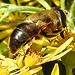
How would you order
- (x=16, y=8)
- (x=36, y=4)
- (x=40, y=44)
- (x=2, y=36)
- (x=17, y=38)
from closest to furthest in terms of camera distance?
(x=17, y=38) < (x=40, y=44) < (x=16, y=8) < (x=2, y=36) < (x=36, y=4)

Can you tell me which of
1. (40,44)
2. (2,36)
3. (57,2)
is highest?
(57,2)

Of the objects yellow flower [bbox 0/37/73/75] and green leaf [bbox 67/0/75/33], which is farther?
green leaf [bbox 67/0/75/33]

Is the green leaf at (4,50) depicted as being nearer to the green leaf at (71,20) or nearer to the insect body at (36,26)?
the insect body at (36,26)

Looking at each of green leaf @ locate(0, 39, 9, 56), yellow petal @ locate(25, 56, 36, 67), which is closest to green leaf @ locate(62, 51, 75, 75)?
yellow petal @ locate(25, 56, 36, 67)

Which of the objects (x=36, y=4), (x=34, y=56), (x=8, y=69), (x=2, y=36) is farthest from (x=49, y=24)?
(x=36, y=4)

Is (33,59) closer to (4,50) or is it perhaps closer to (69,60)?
(69,60)

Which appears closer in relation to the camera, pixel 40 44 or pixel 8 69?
pixel 8 69

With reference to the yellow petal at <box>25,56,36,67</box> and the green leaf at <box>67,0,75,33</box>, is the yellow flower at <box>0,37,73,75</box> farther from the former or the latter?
the green leaf at <box>67,0,75,33</box>

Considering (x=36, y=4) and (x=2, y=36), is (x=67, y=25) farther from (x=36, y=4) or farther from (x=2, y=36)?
(x=36, y=4)
